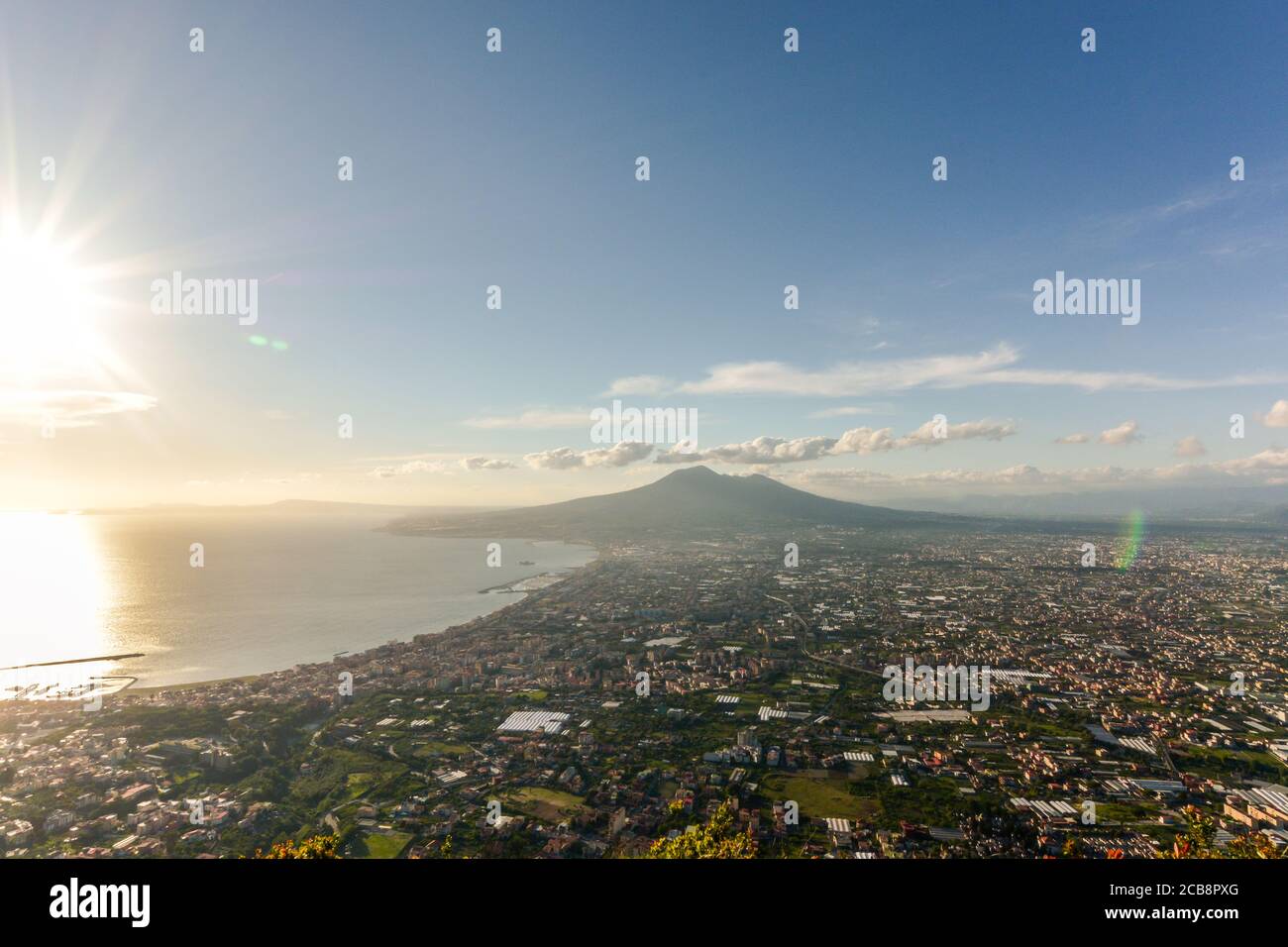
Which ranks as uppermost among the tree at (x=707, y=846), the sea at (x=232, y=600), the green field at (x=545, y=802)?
the tree at (x=707, y=846)

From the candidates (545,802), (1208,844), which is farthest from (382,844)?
(1208,844)

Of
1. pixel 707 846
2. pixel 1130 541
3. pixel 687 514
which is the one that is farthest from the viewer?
pixel 687 514

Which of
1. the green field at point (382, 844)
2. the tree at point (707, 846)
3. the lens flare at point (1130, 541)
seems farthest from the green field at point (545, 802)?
the lens flare at point (1130, 541)

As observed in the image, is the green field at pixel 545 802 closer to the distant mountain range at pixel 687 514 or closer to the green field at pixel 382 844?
the green field at pixel 382 844

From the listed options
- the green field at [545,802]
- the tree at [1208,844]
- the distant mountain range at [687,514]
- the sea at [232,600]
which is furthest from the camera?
the distant mountain range at [687,514]

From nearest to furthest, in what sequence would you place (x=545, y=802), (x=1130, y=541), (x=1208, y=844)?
(x=1208, y=844) → (x=545, y=802) → (x=1130, y=541)

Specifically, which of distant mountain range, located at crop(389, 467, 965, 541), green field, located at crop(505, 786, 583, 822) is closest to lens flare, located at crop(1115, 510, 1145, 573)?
distant mountain range, located at crop(389, 467, 965, 541)

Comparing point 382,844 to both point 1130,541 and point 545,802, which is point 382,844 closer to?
point 545,802

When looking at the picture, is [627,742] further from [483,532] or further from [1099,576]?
[483,532]
